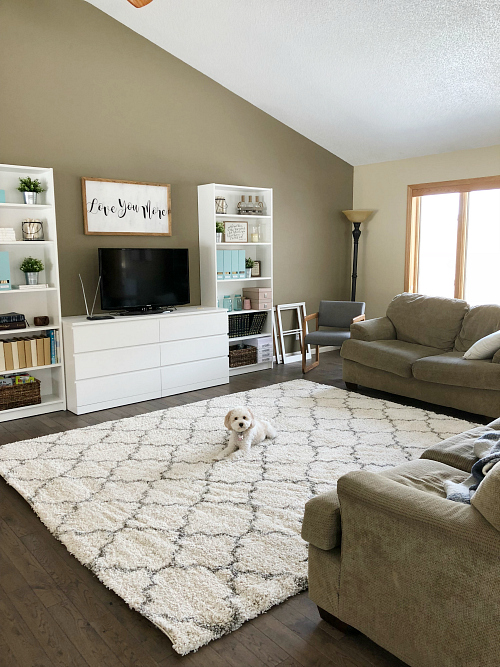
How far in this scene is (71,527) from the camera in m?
2.73

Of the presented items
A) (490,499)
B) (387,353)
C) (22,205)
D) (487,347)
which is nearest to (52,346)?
(22,205)

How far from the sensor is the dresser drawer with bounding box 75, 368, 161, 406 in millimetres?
4586

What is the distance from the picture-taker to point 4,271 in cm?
429

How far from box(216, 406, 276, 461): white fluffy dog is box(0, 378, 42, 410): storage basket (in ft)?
6.17

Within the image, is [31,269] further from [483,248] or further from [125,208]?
[483,248]

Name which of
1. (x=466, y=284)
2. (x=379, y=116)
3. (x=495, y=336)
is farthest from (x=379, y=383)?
(x=379, y=116)

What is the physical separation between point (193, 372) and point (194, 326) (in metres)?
0.45

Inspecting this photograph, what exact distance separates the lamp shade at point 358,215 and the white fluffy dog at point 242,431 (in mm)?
3819

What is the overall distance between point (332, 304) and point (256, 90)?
2.50 metres

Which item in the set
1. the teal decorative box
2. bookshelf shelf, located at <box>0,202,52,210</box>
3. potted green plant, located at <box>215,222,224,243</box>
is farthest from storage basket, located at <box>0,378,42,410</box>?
potted green plant, located at <box>215,222,224,243</box>

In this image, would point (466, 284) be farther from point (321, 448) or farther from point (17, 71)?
point (17, 71)

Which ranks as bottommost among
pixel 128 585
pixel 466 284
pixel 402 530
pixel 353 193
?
pixel 128 585

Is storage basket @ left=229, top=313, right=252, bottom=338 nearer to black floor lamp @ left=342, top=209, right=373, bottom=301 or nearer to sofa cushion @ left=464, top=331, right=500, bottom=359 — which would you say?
black floor lamp @ left=342, top=209, right=373, bottom=301

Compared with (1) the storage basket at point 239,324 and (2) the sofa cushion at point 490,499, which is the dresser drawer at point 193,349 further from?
(2) the sofa cushion at point 490,499
